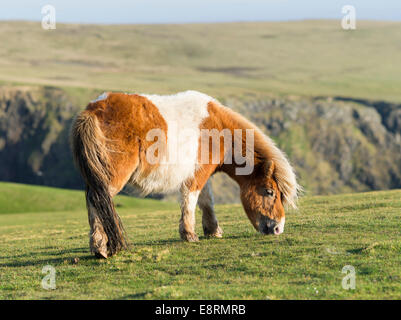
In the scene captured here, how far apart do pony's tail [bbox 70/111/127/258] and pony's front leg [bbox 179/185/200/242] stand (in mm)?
1648

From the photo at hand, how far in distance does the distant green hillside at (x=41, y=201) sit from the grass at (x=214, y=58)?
5726 centimetres

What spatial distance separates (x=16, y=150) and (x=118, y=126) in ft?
320

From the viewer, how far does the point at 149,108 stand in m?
10.6

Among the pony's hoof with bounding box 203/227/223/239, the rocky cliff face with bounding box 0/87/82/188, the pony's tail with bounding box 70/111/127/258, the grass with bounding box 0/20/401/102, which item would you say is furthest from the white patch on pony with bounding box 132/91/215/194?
the rocky cliff face with bounding box 0/87/82/188

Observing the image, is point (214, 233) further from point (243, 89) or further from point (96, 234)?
point (243, 89)

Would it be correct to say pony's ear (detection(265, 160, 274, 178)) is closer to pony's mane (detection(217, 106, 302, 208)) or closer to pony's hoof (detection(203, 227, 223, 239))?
pony's mane (detection(217, 106, 302, 208))

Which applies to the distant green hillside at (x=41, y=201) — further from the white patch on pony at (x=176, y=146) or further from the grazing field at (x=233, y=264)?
the white patch on pony at (x=176, y=146)

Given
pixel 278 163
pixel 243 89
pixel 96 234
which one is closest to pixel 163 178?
pixel 96 234

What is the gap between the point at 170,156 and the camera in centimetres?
1058

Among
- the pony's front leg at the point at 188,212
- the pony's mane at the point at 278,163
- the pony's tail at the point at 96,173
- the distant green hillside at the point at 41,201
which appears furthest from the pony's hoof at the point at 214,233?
the distant green hillside at the point at 41,201

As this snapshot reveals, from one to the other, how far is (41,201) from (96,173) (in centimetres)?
2795
